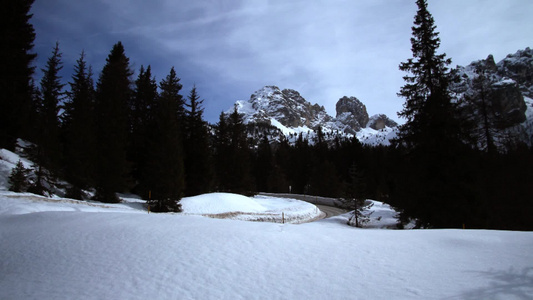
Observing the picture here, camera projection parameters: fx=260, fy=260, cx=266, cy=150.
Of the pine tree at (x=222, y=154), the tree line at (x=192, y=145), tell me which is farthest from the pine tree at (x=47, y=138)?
the pine tree at (x=222, y=154)

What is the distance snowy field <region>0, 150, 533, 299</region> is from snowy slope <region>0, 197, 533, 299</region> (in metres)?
0.02

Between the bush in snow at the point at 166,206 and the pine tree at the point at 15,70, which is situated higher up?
the pine tree at the point at 15,70

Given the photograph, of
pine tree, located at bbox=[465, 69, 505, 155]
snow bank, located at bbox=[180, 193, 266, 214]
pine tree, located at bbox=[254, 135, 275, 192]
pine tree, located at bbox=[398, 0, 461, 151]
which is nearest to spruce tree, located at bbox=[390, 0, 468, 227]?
pine tree, located at bbox=[398, 0, 461, 151]

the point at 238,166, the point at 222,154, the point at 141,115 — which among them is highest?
the point at 141,115

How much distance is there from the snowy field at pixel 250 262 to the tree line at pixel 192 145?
24.4 feet

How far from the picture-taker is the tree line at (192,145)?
13.4 m

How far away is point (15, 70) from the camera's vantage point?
22906 mm

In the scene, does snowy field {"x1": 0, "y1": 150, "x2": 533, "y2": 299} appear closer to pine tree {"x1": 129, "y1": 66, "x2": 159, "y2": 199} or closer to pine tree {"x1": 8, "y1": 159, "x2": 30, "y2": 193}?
pine tree {"x1": 8, "y1": 159, "x2": 30, "y2": 193}

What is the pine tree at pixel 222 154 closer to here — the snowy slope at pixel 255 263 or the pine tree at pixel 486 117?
the pine tree at pixel 486 117

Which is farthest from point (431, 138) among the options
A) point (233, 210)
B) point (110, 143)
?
point (110, 143)

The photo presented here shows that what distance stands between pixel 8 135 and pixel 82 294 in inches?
993

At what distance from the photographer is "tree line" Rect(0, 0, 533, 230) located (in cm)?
1337

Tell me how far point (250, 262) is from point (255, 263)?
0.35ft

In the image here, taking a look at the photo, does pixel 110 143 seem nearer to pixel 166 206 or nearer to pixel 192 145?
pixel 166 206
